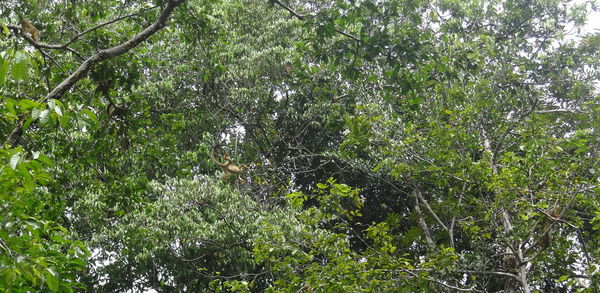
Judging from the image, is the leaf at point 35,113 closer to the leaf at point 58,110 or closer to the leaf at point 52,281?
the leaf at point 58,110

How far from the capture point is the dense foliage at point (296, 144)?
452 centimetres

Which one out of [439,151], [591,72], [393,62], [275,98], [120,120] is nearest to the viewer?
[393,62]

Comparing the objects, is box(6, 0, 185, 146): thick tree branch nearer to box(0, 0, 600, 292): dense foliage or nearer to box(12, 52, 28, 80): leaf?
box(0, 0, 600, 292): dense foliage

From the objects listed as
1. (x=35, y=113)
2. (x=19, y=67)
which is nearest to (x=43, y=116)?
(x=35, y=113)

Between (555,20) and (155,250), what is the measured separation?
8.24m

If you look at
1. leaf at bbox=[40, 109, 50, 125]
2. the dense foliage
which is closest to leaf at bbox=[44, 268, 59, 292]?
the dense foliage

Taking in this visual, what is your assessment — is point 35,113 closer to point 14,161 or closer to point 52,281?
point 14,161

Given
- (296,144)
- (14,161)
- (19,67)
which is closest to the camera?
(14,161)

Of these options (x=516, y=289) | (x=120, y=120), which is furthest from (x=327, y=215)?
(x=516, y=289)

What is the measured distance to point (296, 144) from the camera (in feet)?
37.7

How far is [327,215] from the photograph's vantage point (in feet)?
18.8

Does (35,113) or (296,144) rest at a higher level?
(296,144)

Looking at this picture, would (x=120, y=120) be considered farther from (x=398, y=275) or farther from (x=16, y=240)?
(x=398, y=275)

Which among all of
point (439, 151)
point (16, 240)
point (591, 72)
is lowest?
point (16, 240)
